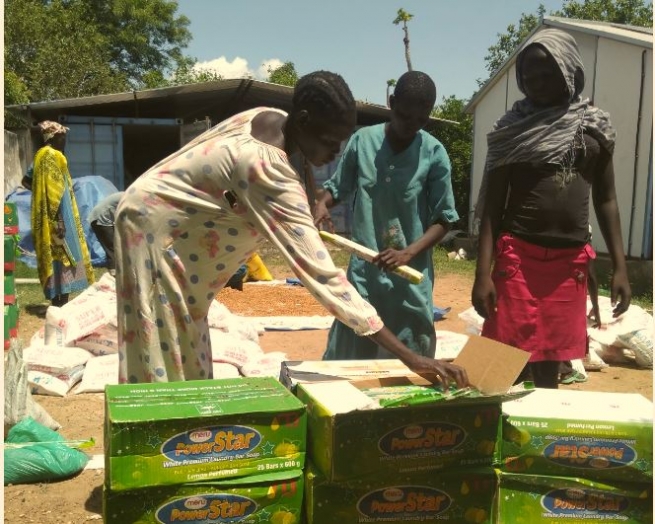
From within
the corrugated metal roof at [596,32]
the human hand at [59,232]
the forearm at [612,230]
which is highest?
the corrugated metal roof at [596,32]

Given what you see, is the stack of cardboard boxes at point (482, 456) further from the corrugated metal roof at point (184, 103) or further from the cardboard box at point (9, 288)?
the corrugated metal roof at point (184, 103)

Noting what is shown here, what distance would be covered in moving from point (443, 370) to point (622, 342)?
3950 millimetres

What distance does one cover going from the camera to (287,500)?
1656mm

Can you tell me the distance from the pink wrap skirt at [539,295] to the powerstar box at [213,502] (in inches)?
55.8

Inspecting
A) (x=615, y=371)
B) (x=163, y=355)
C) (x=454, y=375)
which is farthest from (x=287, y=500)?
(x=615, y=371)

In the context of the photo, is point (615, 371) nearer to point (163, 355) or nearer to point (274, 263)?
point (163, 355)

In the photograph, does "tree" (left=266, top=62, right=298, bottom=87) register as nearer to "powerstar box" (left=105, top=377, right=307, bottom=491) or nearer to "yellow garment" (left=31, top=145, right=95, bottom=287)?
"yellow garment" (left=31, top=145, right=95, bottom=287)

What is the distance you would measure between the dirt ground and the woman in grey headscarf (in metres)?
1.73

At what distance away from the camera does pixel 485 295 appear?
2.81 metres

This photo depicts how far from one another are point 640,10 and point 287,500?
109 ft

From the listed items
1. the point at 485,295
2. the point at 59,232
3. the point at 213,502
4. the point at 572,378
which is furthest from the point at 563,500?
the point at 59,232

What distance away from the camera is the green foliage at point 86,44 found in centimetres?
1933

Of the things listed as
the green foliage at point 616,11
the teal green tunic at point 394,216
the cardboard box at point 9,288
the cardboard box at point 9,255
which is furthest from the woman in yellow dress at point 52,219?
the green foliage at point 616,11

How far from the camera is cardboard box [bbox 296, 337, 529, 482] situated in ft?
5.29
